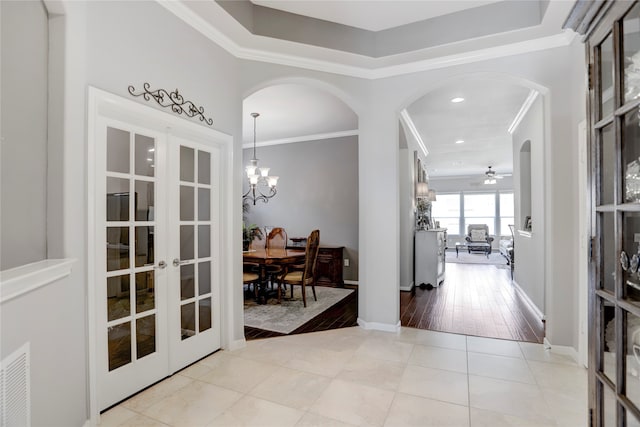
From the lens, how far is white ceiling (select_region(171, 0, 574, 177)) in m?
2.90

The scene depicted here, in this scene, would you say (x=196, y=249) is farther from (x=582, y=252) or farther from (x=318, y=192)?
(x=318, y=192)

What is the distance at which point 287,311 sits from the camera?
4469 millimetres

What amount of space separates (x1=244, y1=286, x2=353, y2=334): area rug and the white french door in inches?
36.5

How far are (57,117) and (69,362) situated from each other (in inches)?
54.1

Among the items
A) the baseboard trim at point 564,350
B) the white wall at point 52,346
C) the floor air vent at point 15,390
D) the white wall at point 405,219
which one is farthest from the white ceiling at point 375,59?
the baseboard trim at point 564,350

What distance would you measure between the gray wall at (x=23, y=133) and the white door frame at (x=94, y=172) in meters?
0.22

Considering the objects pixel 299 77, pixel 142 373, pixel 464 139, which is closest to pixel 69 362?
pixel 142 373

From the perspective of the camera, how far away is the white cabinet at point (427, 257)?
5816mm

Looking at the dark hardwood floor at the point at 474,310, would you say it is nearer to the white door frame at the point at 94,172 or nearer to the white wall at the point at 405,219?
the white wall at the point at 405,219

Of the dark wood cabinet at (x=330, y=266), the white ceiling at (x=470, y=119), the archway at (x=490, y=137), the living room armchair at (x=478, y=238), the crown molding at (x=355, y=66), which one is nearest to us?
the crown molding at (x=355, y=66)

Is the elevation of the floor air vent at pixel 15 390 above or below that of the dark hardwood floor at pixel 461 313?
above

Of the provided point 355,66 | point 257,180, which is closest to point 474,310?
point 355,66

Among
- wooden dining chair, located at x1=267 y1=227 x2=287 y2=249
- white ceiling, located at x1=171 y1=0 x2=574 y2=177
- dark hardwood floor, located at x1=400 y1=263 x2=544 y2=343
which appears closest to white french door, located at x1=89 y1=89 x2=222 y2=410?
white ceiling, located at x1=171 y1=0 x2=574 y2=177

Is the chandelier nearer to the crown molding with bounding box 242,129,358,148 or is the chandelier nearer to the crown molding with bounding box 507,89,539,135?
the crown molding with bounding box 242,129,358,148
